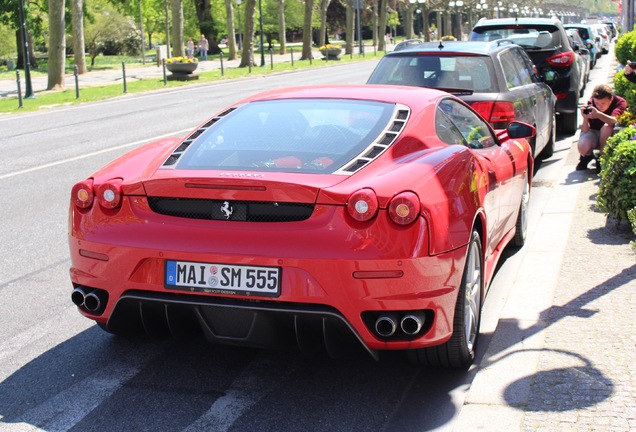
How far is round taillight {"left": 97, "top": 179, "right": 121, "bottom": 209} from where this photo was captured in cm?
449

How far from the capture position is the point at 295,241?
161 inches

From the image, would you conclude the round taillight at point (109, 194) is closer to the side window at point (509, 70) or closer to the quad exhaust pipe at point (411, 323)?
the quad exhaust pipe at point (411, 323)

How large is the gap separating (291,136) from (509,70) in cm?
569

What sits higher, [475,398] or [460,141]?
[460,141]

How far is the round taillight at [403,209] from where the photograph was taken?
161 inches

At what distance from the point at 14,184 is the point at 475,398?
28.0 feet

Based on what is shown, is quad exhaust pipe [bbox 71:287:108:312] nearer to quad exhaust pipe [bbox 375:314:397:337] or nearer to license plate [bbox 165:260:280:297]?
license plate [bbox 165:260:280:297]

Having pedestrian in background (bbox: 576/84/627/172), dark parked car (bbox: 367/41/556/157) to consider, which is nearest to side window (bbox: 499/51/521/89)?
dark parked car (bbox: 367/41/556/157)

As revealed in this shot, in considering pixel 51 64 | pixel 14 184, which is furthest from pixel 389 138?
pixel 51 64

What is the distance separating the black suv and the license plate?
10.7 m

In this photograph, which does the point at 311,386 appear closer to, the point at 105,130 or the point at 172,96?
the point at 105,130

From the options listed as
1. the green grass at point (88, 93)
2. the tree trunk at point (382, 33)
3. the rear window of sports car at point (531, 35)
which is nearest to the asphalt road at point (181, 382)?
the rear window of sports car at point (531, 35)

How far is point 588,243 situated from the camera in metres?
7.12

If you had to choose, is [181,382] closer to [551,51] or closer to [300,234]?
[300,234]
